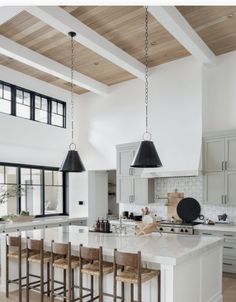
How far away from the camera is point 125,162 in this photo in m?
7.81

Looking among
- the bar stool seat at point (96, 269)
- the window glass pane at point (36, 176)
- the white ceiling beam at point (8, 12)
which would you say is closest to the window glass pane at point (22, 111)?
the window glass pane at point (36, 176)

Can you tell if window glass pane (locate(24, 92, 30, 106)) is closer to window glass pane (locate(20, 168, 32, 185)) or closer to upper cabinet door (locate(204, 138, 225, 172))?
window glass pane (locate(20, 168, 32, 185))

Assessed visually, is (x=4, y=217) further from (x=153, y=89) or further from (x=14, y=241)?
(x=153, y=89)

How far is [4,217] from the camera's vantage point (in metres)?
7.11

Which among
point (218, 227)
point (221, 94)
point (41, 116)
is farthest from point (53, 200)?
point (221, 94)

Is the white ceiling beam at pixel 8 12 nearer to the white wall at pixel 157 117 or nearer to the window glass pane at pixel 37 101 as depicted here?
the window glass pane at pixel 37 101

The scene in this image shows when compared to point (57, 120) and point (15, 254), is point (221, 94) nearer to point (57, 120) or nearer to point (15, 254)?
point (57, 120)

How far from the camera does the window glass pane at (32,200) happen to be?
8.12 m

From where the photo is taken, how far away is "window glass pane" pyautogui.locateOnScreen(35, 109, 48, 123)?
8188 mm

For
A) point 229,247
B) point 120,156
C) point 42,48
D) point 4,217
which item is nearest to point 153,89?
point 120,156

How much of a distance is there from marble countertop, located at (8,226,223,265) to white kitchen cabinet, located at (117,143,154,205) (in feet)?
8.76

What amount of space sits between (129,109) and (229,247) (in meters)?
4.01

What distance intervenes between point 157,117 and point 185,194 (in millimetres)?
1850

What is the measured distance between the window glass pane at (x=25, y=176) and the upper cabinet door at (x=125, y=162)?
2.33 meters
